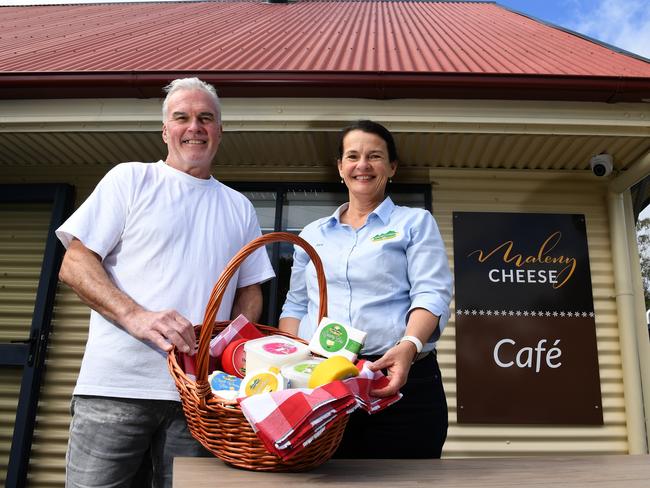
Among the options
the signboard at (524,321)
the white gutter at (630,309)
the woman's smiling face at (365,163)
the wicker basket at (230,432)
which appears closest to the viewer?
the wicker basket at (230,432)

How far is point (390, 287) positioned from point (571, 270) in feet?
9.93

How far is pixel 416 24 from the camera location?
656 cm

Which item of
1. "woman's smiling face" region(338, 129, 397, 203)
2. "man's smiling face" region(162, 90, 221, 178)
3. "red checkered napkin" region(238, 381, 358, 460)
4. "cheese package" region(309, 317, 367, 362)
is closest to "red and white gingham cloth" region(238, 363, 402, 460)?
"red checkered napkin" region(238, 381, 358, 460)

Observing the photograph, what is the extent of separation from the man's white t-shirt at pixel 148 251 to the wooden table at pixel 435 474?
0.50 metres

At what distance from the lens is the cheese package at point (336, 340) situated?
126cm

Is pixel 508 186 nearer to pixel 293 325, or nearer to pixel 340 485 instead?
pixel 293 325

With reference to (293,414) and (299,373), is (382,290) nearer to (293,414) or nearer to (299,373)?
(299,373)

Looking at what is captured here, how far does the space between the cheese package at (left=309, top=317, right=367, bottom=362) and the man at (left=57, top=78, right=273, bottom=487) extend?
13.1 inches

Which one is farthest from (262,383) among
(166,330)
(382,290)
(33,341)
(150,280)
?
(33,341)

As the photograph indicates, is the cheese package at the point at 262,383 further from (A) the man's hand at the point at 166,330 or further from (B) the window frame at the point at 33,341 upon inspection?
(B) the window frame at the point at 33,341

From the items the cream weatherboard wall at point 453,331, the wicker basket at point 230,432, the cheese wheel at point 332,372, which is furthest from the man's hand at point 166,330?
the cream weatherboard wall at point 453,331

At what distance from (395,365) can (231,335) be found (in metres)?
0.46

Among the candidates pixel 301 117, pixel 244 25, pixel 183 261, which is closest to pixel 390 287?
pixel 183 261

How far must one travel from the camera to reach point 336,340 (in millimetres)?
1277
